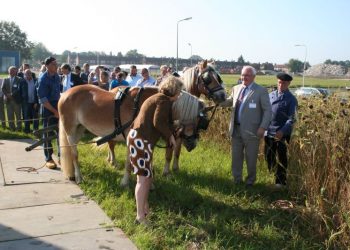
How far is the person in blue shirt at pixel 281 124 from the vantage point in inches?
224

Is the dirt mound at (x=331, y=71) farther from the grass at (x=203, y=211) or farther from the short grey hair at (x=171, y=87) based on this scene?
the short grey hair at (x=171, y=87)

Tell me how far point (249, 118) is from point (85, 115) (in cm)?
253

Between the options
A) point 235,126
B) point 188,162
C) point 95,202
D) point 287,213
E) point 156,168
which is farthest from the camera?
point 188,162

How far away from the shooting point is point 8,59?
57656 millimetres

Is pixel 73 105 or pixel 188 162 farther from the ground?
pixel 73 105

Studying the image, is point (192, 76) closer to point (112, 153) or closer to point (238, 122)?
point (238, 122)

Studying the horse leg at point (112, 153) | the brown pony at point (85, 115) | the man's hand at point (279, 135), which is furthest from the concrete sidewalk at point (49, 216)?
the man's hand at point (279, 135)

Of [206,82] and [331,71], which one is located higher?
[331,71]

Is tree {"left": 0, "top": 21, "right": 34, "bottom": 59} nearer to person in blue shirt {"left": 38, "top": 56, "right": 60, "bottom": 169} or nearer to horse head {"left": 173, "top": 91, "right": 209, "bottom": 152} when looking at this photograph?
person in blue shirt {"left": 38, "top": 56, "right": 60, "bottom": 169}

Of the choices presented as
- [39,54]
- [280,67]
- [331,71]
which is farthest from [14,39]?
[331,71]

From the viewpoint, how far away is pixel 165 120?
4.14m

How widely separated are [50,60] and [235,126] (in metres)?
3.46

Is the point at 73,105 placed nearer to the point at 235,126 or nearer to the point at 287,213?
the point at 235,126

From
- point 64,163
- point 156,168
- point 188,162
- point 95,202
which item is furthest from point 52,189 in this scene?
point 188,162
